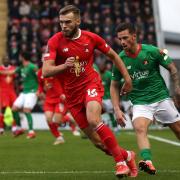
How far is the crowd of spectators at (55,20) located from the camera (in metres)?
28.3

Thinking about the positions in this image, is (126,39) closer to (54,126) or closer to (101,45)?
(101,45)

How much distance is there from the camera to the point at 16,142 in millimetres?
17625

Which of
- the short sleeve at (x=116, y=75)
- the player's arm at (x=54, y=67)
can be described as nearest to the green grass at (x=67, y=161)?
the short sleeve at (x=116, y=75)

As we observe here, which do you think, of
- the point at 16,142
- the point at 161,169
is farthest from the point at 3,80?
the point at 161,169

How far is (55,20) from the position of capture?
29734mm

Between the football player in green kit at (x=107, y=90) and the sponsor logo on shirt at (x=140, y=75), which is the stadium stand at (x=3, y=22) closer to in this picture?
the football player in green kit at (x=107, y=90)

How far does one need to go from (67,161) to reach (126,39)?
Result: 328 centimetres

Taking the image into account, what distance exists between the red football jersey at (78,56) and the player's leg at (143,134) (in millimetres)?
801

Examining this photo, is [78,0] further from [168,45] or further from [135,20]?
[168,45]

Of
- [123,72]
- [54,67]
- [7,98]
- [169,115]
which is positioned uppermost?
[54,67]

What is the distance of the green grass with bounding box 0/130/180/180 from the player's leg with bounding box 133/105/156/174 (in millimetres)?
171

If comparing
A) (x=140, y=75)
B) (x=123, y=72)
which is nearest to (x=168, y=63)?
(x=140, y=75)

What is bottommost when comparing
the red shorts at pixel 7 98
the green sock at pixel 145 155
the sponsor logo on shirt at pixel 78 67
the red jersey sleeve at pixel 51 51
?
the red shorts at pixel 7 98

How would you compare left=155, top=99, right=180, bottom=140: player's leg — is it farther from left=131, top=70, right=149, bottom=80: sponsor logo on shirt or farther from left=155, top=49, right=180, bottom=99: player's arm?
left=131, top=70, right=149, bottom=80: sponsor logo on shirt
